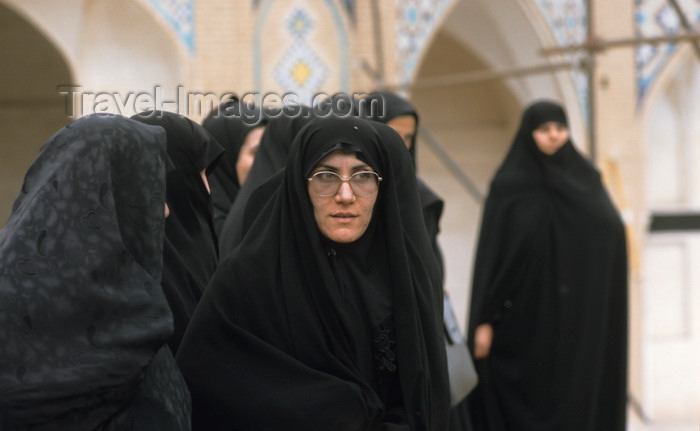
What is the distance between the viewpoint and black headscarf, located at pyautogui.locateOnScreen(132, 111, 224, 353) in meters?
2.34

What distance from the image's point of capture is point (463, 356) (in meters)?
3.26

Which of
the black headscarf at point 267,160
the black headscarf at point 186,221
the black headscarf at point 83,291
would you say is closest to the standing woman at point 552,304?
the black headscarf at point 267,160

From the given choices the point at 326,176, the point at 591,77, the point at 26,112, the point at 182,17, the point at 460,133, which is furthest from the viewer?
the point at 460,133

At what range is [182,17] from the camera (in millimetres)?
6664

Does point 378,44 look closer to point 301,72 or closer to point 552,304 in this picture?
point 301,72

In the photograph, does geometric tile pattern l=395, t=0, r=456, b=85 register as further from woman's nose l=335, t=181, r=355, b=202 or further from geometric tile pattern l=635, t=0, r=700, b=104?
woman's nose l=335, t=181, r=355, b=202

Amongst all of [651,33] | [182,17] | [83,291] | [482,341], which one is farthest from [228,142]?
[651,33]

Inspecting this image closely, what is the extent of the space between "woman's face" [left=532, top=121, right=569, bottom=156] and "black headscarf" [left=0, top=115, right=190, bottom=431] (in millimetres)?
2574

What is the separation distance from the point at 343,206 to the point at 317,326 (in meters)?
0.25

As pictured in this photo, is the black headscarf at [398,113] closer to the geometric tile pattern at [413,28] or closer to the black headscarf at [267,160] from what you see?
the black headscarf at [267,160]

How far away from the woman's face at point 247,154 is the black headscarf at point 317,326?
1.31 meters

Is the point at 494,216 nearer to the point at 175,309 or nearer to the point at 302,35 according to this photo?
the point at 175,309

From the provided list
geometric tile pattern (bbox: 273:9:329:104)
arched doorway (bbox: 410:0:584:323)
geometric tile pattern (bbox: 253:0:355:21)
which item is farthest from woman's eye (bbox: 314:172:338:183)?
arched doorway (bbox: 410:0:584:323)

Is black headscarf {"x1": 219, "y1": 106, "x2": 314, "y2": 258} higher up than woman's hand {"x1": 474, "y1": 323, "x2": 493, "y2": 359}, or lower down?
higher up
